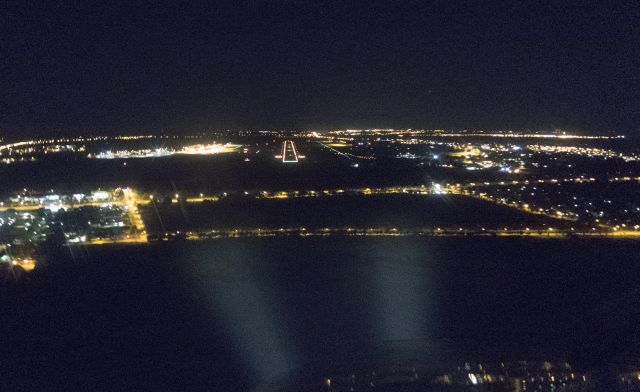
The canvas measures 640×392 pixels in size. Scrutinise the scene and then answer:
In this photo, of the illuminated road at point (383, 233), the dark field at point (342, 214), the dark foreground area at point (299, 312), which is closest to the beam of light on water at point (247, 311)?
the dark foreground area at point (299, 312)

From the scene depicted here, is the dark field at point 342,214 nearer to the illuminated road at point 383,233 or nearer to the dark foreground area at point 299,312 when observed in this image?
the illuminated road at point 383,233

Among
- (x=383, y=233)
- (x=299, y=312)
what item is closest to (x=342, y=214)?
(x=383, y=233)

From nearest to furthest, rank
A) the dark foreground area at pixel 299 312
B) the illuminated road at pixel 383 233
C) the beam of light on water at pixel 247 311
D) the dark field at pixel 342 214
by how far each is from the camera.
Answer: the dark foreground area at pixel 299 312 < the beam of light on water at pixel 247 311 < the illuminated road at pixel 383 233 < the dark field at pixel 342 214

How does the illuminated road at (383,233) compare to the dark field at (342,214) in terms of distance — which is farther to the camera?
the dark field at (342,214)

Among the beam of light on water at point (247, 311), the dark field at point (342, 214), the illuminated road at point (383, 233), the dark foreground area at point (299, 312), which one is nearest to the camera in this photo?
the dark foreground area at point (299, 312)

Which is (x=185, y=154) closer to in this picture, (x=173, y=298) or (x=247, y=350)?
(x=173, y=298)

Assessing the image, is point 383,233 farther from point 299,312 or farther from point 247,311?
point 247,311

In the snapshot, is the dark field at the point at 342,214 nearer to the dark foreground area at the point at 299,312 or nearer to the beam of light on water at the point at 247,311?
the dark foreground area at the point at 299,312

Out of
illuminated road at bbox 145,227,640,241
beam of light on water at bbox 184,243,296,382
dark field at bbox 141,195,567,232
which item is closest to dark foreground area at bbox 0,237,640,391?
beam of light on water at bbox 184,243,296,382

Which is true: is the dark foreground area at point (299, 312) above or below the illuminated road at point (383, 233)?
above

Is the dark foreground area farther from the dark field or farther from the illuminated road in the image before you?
the dark field
